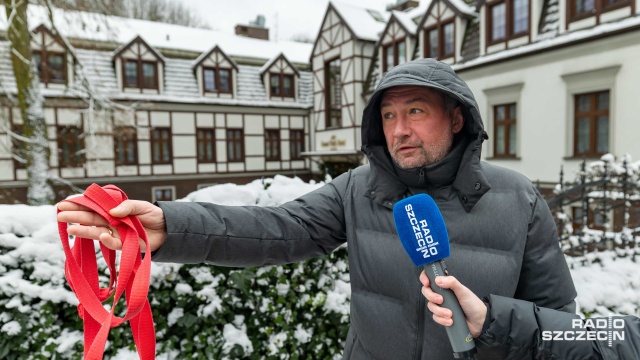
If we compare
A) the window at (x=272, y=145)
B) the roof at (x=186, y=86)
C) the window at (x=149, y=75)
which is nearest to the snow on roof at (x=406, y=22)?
the roof at (x=186, y=86)

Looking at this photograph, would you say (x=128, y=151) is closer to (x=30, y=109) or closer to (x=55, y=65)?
(x=55, y=65)

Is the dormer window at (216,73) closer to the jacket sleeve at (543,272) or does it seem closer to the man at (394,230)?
the man at (394,230)

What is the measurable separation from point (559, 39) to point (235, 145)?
43.2 ft

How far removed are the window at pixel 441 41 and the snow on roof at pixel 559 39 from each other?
48.6 inches

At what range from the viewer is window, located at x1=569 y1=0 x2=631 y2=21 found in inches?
355

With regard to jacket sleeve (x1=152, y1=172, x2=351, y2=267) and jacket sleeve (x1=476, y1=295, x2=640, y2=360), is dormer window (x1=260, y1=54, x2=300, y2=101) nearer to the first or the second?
jacket sleeve (x1=152, y1=172, x2=351, y2=267)

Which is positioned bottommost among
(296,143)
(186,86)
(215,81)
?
(296,143)

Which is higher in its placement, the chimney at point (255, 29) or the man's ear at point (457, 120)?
the chimney at point (255, 29)

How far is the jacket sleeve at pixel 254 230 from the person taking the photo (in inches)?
55.6

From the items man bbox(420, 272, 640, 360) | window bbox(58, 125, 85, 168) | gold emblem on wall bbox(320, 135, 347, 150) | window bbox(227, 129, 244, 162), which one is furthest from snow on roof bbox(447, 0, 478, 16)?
window bbox(58, 125, 85, 168)

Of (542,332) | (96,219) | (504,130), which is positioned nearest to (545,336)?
(542,332)

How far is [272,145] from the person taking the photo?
19.4m

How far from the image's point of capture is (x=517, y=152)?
11.3 m

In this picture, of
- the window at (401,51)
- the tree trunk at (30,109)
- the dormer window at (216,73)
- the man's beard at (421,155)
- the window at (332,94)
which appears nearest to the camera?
the man's beard at (421,155)
